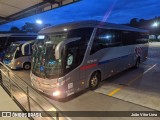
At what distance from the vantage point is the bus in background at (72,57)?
4879 millimetres

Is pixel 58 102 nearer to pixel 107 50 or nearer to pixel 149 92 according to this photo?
pixel 107 50

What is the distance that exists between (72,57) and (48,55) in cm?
88

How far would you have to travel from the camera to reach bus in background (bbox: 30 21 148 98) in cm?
488

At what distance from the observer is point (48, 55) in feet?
16.6

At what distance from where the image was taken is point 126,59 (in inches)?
345

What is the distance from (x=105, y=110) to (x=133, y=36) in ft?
21.6

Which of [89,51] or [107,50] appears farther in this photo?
[107,50]

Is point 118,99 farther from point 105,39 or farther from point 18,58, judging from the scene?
point 18,58

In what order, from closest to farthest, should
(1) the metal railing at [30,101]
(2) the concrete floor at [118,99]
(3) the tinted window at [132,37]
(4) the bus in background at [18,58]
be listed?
(1) the metal railing at [30,101]
(2) the concrete floor at [118,99]
(3) the tinted window at [132,37]
(4) the bus in background at [18,58]

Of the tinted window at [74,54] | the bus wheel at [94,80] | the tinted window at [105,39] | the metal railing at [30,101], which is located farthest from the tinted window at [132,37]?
the metal railing at [30,101]

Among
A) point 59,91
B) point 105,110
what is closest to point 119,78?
point 105,110

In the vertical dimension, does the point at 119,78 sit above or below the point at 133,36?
below

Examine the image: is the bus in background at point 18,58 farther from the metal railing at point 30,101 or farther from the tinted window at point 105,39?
the tinted window at point 105,39

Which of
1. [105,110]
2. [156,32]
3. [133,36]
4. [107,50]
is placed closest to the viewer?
[105,110]
